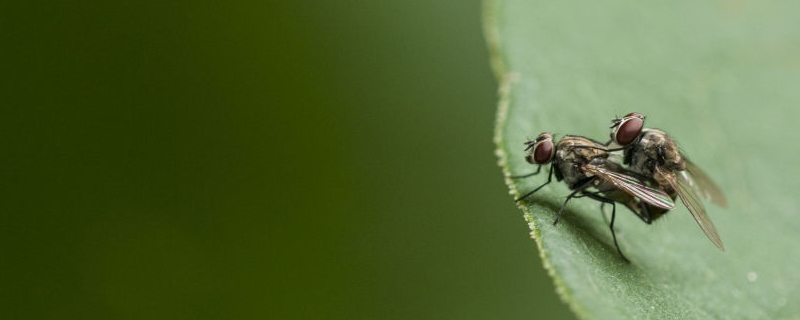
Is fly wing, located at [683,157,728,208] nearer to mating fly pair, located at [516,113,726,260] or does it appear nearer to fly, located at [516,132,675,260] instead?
mating fly pair, located at [516,113,726,260]

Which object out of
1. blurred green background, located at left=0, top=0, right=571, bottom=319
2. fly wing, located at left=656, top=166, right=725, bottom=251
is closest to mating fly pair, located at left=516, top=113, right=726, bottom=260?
fly wing, located at left=656, top=166, right=725, bottom=251

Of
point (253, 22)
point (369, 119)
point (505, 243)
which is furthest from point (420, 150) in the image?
point (253, 22)

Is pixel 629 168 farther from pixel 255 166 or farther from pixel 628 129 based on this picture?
pixel 255 166

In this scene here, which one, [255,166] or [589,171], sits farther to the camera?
[255,166]

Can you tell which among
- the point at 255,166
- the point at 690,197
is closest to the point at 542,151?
the point at 690,197

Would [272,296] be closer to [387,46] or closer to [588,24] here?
[387,46]

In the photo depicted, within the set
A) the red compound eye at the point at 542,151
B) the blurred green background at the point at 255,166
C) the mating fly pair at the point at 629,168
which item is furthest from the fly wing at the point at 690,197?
the blurred green background at the point at 255,166
